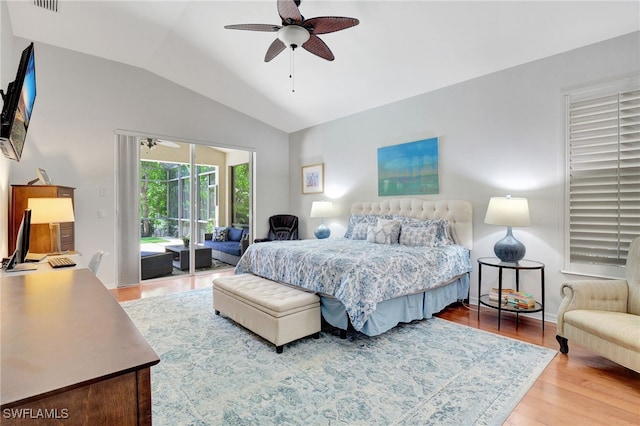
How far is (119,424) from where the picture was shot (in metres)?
0.76

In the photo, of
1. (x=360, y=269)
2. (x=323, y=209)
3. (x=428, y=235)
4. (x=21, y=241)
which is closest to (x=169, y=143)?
(x=323, y=209)

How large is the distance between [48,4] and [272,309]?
412cm

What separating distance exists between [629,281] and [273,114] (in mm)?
5360

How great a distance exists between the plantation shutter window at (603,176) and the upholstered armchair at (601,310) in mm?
368

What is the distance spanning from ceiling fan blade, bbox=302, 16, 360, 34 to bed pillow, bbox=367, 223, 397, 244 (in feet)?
7.64

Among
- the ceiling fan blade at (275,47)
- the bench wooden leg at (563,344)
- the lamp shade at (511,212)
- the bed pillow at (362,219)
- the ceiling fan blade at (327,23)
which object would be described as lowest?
the bench wooden leg at (563,344)

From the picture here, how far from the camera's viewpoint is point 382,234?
4027mm

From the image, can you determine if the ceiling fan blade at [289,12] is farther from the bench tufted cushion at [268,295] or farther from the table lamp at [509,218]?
the table lamp at [509,218]

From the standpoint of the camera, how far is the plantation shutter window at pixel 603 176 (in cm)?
286

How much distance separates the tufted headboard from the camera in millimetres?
3885

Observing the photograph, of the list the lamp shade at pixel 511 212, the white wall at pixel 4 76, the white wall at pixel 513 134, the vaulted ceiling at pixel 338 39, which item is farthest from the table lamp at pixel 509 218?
the white wall at pixel 4 76

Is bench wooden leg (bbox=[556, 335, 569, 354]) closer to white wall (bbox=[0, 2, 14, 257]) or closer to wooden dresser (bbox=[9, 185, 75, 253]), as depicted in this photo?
white wall (bbox=[0, 2, 14, 257])

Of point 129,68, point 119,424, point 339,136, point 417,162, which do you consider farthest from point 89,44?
point 119,424

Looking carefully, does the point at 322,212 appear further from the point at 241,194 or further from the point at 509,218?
the point at 509,218
